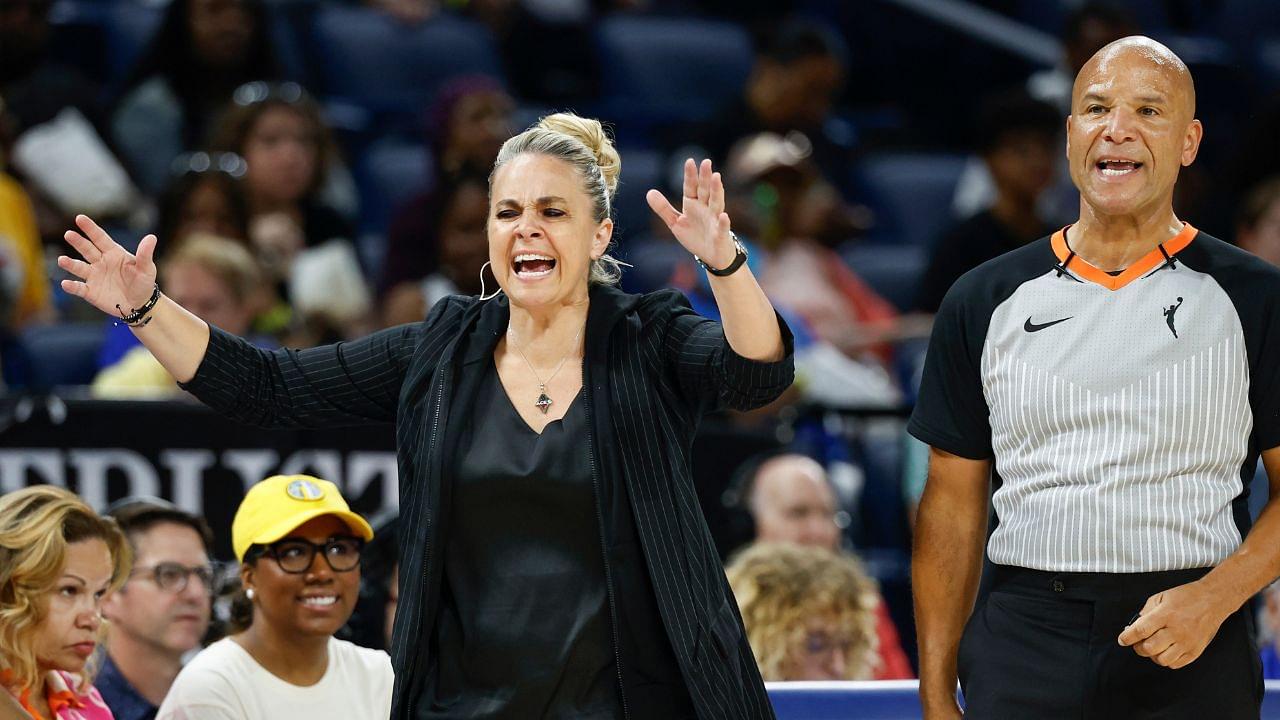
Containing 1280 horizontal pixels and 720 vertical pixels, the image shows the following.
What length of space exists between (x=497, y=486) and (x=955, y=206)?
17.6 ft

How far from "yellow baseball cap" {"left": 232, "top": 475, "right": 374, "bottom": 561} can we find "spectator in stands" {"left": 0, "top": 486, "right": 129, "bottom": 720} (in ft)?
1.00

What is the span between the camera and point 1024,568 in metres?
3.01

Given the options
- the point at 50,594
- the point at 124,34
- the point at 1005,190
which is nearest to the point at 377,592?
the point at 50,594

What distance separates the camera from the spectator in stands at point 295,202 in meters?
6.43

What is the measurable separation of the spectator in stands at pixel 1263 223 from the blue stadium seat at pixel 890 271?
49.6 inches

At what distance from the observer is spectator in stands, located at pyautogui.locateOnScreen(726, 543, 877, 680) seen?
4.58 meters

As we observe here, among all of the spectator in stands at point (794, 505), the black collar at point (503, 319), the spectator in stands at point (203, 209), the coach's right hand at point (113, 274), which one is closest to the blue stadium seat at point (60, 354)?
the spectator in stands at point (203, 209)

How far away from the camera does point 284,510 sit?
3.76 m

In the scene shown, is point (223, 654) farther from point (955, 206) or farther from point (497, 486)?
point (955, 206)

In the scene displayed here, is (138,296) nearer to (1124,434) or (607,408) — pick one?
(607,408)

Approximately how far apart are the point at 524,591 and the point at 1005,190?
4.61m

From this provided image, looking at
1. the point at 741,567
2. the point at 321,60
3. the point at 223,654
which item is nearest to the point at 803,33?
the point at 321,60

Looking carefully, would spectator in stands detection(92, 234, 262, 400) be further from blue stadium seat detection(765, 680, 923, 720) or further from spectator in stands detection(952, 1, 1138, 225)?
spectator in stands detection(952, 1, 1138, 225)

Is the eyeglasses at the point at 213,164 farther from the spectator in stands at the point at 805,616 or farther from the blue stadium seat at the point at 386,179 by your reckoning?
the spectator in stands at the point at 805,616
